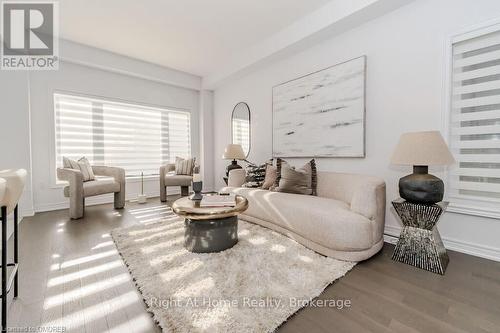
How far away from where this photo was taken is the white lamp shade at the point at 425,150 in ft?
5.53

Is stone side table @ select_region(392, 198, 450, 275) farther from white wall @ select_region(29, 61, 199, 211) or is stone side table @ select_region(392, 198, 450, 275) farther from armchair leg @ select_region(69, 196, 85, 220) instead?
white wall @ select_region(29, 61, 199, 211)

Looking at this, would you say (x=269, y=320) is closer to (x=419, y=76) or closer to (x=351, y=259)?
(x=351, y=259)

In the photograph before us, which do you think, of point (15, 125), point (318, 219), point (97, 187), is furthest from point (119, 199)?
point (318, 219)

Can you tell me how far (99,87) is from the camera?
4070 millimetres

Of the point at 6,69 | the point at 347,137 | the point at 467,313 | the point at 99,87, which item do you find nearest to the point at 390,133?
the point at 347,137

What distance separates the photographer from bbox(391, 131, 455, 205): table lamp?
1.70m

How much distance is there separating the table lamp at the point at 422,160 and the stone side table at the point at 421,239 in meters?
0.08

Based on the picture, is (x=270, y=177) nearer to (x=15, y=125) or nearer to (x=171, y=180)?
(x=171, y=180)

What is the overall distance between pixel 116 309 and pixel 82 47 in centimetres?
424

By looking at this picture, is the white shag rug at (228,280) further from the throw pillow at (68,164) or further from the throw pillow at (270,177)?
the throw pillow at (68,164)

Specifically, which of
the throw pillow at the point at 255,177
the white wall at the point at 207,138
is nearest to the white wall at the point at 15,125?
the white wall at the point at 207,138

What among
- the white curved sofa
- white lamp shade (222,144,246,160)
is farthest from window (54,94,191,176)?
the white curved sofa

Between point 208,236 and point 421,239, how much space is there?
182 centimetres

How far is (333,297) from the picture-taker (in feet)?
4.55
